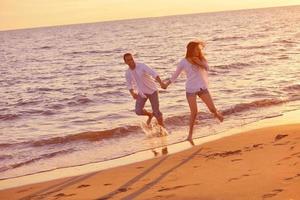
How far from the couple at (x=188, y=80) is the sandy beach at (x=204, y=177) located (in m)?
0.95

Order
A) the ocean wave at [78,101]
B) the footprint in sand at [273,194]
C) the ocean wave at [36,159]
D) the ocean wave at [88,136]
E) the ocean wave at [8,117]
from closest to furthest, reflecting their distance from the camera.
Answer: the footprint in sand at [273,194]
the ocean wave at [36,159]
the ocean wave at [88,136]
the ocean wave at [8,117]
the ocean wave at [78,101]

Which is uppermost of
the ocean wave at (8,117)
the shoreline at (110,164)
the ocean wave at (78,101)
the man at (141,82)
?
the man at (141,82)

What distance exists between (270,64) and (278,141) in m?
17.6

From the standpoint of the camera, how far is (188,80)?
9.59m

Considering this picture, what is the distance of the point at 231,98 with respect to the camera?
51.7 feet

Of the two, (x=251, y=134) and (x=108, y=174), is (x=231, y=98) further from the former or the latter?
(x=108, y=174)

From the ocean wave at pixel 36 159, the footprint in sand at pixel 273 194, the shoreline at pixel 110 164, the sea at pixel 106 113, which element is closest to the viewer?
the footprint in sand at pixel 273 194

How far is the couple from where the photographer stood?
9.38 m

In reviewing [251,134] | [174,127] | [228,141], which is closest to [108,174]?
[228,141]

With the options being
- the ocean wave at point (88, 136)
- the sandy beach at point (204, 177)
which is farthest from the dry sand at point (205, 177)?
the ocean wave at point (88, 136)

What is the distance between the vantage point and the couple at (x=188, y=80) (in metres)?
9.38

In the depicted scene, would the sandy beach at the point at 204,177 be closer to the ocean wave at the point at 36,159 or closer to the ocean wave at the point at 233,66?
the ocean wave at the point at 36,159

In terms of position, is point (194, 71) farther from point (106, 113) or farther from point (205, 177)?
point (106, 113)

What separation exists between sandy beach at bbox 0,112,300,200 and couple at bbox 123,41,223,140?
95cm
